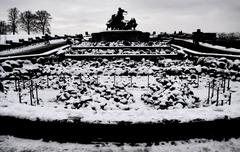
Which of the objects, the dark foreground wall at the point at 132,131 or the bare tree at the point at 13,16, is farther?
the bare tree at the point at 13,16

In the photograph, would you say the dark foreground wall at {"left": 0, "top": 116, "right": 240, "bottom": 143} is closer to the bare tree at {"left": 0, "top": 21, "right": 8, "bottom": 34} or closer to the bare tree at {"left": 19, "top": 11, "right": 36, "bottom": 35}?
the bare tree at {"left": 19, "top": 11, "right": 36, "bottom": 35}

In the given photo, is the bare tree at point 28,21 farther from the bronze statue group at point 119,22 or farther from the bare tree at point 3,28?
the bronze statue group at point 119,22

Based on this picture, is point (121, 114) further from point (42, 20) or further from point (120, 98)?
point (42, 20)

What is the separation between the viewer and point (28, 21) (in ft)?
210

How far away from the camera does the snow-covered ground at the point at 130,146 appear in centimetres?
342

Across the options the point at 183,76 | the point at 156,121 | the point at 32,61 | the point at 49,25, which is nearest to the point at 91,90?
the point at 183,76

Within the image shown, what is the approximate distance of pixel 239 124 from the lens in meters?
3.73

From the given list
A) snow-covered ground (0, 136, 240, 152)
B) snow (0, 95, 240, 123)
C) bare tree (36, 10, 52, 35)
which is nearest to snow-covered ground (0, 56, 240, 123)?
snow (0, 95, 240, 123)

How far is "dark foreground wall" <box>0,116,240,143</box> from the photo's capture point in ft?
11.9

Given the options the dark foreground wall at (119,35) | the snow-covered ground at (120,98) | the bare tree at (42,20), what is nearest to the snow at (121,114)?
the snow-covered ground at (120,98)

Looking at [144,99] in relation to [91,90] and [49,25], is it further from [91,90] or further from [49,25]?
[49,25]

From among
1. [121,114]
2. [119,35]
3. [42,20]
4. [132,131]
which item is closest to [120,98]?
[121,114]

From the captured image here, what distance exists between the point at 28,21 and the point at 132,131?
6706cm

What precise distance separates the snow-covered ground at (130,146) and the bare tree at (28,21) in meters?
65.7
